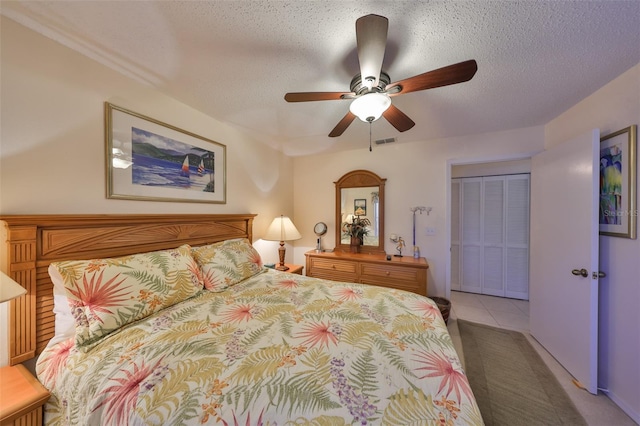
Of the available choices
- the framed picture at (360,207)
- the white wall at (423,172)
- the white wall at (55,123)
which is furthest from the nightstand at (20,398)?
the framed picture at (360,207)

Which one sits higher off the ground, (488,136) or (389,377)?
(488,136)

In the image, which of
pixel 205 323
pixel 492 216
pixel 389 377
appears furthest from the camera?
pixel 492 216

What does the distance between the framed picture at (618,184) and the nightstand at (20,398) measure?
3472 mm

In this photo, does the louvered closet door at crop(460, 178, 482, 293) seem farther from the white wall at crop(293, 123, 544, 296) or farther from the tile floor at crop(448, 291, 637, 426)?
the white wall at crop(293, 123, 544, 296)

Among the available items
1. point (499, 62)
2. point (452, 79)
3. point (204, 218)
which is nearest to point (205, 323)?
point (204, 218)

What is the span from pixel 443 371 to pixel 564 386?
179 centimetres

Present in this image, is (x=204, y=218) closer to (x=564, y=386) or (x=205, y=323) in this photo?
(x=205, y=323)

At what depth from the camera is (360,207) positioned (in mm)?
3289

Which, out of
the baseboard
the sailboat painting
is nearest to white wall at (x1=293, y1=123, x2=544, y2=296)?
the baseboard

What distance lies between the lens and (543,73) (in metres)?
1.59

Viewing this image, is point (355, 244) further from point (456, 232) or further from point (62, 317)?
point (62, 317)

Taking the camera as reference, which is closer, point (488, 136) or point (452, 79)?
point (452, 79)

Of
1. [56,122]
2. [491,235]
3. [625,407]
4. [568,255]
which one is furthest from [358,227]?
[56,122]

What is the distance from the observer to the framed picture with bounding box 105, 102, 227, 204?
159 centimetres
